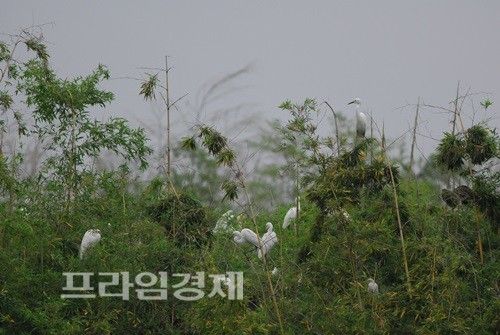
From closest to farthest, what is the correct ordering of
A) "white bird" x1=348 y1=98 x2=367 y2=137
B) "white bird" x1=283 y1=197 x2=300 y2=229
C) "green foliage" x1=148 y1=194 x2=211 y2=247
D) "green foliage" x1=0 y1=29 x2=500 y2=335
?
"green foliage" x1=0 y1=29 x2=500 y2=335 < "green foliage" x1=148 y1=194 x2=211 y2=247 < "white bird" x1=348 y1=98 x2=367 y2=137 < "white bird" x1=283 y1=197 x2=300 y2=229

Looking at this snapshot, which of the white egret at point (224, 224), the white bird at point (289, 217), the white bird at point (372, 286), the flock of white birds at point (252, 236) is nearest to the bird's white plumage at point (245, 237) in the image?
the flock of white birds at point (252, 236)

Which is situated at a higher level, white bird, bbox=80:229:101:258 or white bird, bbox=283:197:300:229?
white bird, bbox=283:197:300:229

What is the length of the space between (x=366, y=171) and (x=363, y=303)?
96 cm

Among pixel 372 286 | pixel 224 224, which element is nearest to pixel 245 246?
pixel 224 224

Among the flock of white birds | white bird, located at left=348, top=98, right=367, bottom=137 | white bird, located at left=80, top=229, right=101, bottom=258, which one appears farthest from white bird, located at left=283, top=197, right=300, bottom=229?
white bird, located at left=80, top=229, right=101, bottom=258

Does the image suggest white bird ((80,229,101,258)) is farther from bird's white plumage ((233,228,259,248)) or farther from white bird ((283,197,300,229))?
white bird ((283,197,300,229))

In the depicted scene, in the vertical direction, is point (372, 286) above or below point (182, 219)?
below

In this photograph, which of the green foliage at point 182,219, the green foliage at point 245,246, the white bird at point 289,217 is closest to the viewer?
the green foliage at point 245,246

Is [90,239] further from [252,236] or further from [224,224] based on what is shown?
[224,224]

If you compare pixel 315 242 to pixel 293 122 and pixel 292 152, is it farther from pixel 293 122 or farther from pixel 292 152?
pixel 292 152

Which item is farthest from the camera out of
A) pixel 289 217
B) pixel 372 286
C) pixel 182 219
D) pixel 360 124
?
pixel 289 217

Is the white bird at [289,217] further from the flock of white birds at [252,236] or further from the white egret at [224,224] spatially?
the white egret at [224,224]

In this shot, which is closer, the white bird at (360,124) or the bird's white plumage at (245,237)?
the bird's white plumage at (245,237)

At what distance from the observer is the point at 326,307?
771cm
